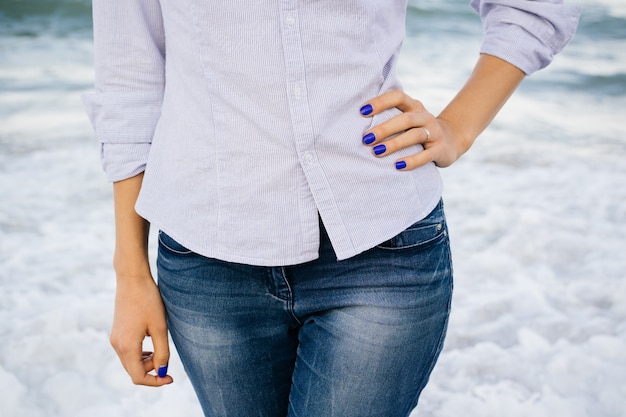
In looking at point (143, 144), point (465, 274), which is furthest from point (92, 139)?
point (143, 144)

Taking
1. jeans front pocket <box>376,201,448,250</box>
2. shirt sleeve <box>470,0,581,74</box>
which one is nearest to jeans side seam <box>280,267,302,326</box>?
jeans front pocket <box>376,201,448,250</box>

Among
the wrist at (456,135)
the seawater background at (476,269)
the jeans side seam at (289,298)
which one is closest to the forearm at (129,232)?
the jeans side seam at (289,298)

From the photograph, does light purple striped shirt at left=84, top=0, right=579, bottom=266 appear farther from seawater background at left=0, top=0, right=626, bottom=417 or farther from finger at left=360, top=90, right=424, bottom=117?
seawater background at left=0, top=0, right=626, bottom=417

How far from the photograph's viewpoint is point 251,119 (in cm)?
118

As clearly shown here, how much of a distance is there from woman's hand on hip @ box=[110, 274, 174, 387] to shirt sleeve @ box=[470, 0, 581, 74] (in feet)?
2.96

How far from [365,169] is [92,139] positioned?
18.9ft

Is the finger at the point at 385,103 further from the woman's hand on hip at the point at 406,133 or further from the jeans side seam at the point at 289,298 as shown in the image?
the jeans side seam at the point at 289,298

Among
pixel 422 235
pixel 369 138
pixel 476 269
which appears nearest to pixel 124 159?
pixel 369 138

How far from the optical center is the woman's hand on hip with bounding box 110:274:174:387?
1353 millimetres

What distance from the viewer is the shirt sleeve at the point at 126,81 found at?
1.30 metres

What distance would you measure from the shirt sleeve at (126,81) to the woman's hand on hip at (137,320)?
0.71 ft

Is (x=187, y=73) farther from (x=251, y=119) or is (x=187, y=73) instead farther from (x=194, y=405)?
(x=194, y=405)

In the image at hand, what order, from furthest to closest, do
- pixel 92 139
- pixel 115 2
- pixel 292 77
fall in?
pixel 92 139 < pixel 115 2 < pixel 292 77

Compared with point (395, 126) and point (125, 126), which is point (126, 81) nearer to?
point (125, 126)
